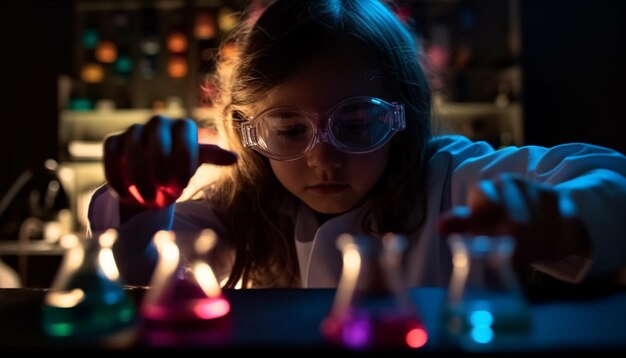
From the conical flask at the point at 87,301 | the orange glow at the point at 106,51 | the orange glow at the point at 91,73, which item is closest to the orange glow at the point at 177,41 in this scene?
the orange glow at the point at 106,51

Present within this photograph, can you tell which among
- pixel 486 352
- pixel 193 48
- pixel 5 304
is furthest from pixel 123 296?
pixel 193 48

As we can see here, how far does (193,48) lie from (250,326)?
351 centimetres

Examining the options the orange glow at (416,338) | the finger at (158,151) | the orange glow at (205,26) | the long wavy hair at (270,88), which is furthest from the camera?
the orange glow at (205,26)

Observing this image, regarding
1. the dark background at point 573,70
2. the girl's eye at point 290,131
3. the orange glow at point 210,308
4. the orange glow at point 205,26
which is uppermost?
the orange glow at point 205,26

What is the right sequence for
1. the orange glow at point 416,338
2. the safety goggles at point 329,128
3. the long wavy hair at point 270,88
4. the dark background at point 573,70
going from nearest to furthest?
the orange glow at point 416,338
the safety goggles at point 329,128
the long wavy hair at point 270,88
the dark background at point 573,70

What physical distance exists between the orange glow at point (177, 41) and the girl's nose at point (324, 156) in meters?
3.02

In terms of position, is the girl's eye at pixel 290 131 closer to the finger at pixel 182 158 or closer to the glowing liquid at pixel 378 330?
the finger at pixel 182 158

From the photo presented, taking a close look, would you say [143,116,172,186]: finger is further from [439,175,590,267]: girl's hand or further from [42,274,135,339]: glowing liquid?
[439,175,590,267]: girl's hand

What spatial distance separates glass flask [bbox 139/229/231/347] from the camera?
1.45 ft

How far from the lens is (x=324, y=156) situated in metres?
0.97

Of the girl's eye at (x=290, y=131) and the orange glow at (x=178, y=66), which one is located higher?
the orange glow at (x=178, y=66)

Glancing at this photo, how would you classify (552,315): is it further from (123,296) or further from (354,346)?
(123,296)

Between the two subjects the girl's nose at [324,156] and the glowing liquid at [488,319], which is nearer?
the glowing liquid at [488,319]

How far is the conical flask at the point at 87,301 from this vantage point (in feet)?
1.51
